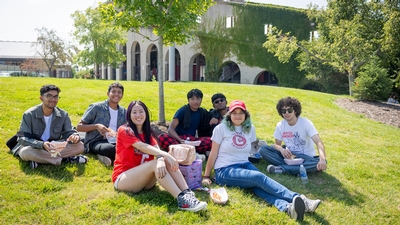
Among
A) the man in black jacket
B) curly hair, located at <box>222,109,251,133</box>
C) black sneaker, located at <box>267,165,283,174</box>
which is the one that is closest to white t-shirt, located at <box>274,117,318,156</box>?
black sneaker, located at <box>267,165,283,174</box>

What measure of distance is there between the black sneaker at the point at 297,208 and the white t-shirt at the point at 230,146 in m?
1.06

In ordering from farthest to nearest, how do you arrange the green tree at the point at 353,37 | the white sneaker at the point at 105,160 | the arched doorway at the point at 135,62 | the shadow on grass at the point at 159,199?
1. the arched doorway at the point at 135,62
2. the green tree at the point at 353,37
3. the white sneaker at the point at 105,160
4. the shadow on grass at the point at 159,199

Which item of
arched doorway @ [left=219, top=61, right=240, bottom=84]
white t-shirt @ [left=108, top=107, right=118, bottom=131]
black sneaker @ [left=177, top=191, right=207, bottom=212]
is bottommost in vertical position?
black sneaker @ [left=177, top=191, right=207, bottom=212]

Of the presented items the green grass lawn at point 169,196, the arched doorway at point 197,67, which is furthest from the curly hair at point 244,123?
the arched doorway at point 197,67

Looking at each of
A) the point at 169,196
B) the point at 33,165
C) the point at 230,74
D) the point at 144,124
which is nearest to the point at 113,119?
the point at 33,165

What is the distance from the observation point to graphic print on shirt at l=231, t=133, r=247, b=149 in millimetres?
4121

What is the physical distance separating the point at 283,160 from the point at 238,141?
1258mm

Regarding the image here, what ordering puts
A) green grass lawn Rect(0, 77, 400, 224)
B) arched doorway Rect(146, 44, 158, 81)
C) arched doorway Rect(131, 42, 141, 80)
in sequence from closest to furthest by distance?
green grass lawn Rect(0, 77, 400, 224) < arched doorway Rect(146, 44, 158, 81) < arched doorway Rect(131, 42, 141, 80)

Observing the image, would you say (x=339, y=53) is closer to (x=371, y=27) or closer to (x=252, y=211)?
(x=371, y=27)

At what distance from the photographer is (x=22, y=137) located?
4.27 m

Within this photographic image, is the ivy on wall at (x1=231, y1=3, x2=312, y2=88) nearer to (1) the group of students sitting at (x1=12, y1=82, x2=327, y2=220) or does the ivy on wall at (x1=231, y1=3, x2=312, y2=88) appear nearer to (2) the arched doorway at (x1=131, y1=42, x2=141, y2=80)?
(2) the arched doorway at (x1=131, y1=42, x2=141, y2=80)

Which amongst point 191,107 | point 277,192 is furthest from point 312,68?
point 277,192

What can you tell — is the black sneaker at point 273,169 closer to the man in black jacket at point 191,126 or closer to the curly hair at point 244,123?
the curly hair at point 244,123

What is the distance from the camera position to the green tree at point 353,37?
17.7 m
